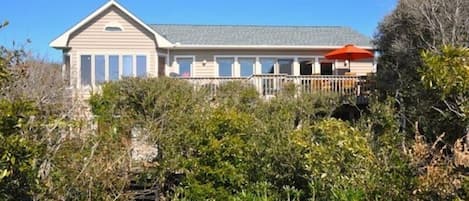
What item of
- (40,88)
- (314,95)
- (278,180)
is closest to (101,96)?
(40,88)

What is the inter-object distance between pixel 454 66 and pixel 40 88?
10.7 m

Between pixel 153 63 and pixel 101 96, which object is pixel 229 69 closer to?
pixel 153 63

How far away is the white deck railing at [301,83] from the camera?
20416 millimetres

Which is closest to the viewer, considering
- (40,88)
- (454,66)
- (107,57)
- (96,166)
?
(454,66)

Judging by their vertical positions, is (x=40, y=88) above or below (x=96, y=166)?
above

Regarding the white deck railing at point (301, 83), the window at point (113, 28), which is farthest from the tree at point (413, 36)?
the window at point (113, 28)

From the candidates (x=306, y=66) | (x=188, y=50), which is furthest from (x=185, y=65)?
(x=306, y=66)

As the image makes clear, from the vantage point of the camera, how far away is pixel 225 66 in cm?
2609

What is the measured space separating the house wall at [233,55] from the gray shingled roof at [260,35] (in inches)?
14.6

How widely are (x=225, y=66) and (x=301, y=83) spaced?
5.59 meters

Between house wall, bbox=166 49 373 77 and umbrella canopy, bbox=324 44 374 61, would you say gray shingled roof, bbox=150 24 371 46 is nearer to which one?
house wall, bbox=166 49 373 77

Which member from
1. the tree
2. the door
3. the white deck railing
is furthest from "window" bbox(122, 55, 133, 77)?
the tree

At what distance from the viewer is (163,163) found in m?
10.3

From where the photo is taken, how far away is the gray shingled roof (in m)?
26.4
